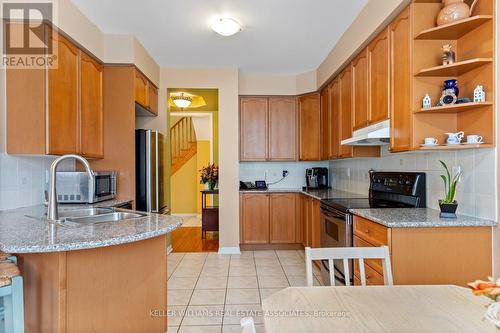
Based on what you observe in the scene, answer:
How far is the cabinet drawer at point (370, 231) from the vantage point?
192 centimetres

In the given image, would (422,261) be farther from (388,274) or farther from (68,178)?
(68,178)

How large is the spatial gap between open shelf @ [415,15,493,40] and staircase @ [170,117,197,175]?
628cm

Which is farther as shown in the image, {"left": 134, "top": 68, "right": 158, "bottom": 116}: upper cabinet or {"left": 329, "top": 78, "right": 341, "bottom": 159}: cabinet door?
{"left": 329, "top": 78, "right": 341, "bottom": 159}: cabinet door

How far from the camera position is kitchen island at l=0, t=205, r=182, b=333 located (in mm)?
1411

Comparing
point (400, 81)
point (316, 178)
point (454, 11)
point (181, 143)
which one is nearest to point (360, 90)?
point (400, 81)

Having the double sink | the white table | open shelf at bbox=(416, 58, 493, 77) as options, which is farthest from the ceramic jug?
the double sink

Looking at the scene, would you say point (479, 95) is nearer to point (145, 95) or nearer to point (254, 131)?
point (254, 131)

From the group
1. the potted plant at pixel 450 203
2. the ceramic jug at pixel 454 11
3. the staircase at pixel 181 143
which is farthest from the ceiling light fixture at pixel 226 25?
the staircase at pixel 181 143

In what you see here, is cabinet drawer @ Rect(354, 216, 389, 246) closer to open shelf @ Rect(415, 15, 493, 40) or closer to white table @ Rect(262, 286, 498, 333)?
white table @ Rect(262, 286, 498, 333)

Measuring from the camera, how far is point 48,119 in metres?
2.36

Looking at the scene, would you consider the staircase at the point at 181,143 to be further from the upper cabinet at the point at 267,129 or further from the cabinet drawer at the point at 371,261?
the cabinet drawer at the point at 371,261

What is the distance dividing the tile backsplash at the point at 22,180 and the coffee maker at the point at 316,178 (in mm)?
3433

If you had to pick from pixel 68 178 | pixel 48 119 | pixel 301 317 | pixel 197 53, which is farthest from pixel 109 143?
pixel 301 317

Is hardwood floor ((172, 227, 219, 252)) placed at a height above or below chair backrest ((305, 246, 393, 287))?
below
